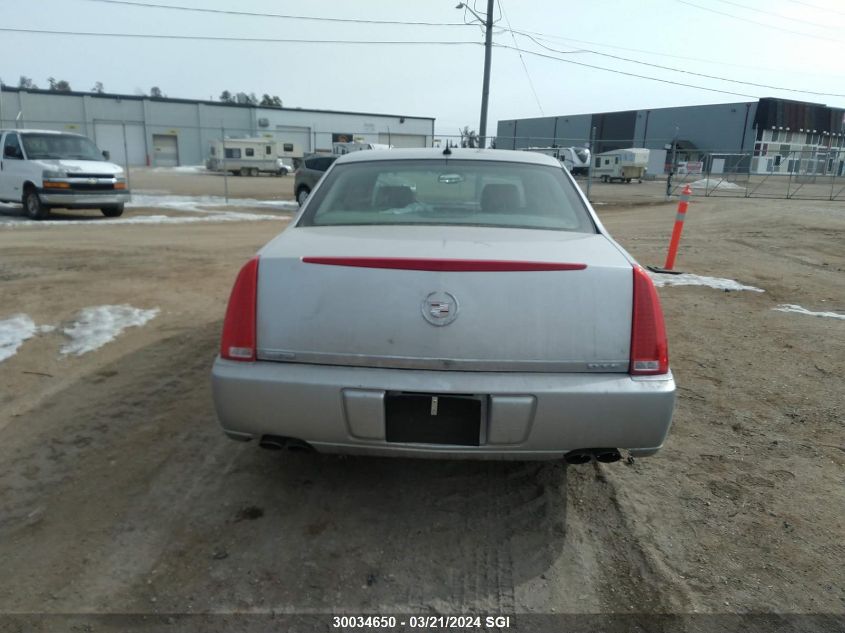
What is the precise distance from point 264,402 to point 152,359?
103 inches

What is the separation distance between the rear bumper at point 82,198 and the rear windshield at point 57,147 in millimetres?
929

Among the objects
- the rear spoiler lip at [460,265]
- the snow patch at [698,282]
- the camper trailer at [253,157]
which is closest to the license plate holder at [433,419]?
the rear spoiler lip at [460,265]

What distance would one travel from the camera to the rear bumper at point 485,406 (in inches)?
93.7

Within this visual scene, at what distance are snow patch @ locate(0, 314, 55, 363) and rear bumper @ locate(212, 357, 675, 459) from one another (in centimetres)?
325

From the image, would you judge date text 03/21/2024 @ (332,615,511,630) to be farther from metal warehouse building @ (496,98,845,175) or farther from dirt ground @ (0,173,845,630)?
metal warehouse building @ (496,98,845,175)

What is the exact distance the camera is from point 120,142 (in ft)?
168

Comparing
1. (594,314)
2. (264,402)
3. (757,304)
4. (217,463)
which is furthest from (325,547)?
(757,304)

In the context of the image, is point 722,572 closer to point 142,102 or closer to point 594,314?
point 594,314

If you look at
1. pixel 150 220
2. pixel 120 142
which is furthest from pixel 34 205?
pixel 120 142

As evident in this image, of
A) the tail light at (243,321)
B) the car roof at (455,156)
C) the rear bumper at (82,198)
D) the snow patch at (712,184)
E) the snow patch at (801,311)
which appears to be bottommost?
the snow patch at (801,311)

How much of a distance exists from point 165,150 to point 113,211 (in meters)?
44.9

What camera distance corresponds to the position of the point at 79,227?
41.7 ft

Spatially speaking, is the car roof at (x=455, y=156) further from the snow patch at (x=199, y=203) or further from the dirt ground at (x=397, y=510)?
the snow patch at (x=199, y=203)

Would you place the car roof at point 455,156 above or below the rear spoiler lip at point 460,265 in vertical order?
above
